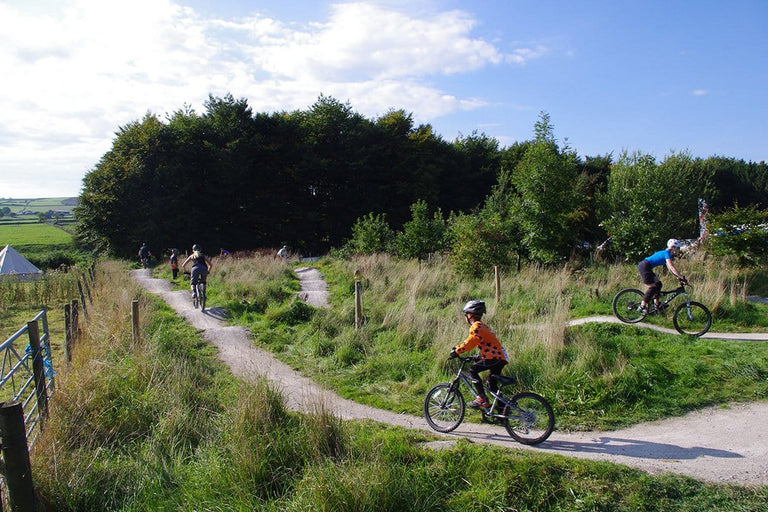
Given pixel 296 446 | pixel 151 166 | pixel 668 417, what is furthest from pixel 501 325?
pixel 151 166

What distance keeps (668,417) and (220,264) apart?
59.9 feet

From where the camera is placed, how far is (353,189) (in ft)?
132

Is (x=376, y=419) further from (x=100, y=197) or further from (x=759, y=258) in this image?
(x=100, y=197)

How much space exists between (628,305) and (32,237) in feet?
230

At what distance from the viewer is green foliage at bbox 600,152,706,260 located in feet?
53.7

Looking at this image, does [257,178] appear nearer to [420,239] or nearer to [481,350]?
[420,239]

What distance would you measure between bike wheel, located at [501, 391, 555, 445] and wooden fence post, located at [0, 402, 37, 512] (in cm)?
477

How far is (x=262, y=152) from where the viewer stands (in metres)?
36.9

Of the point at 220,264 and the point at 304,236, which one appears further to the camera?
the point at 304,236

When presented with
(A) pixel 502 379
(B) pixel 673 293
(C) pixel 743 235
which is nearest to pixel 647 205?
(C) pixel 743 235

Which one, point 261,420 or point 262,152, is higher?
point 262,152

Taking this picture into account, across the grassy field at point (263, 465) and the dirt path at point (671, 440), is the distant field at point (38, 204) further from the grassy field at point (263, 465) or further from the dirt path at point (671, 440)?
the dirt path at point (671, 440)

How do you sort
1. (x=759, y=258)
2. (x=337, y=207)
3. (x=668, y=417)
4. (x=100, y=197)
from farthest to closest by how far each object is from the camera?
(x=337, y=207), (x=100, y=197), (x=759, y=258), (x=668, y=417)

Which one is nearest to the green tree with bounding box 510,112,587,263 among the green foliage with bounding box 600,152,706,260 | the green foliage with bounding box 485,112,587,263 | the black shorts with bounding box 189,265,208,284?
the green foliage with bounding box 485,112,587,263
